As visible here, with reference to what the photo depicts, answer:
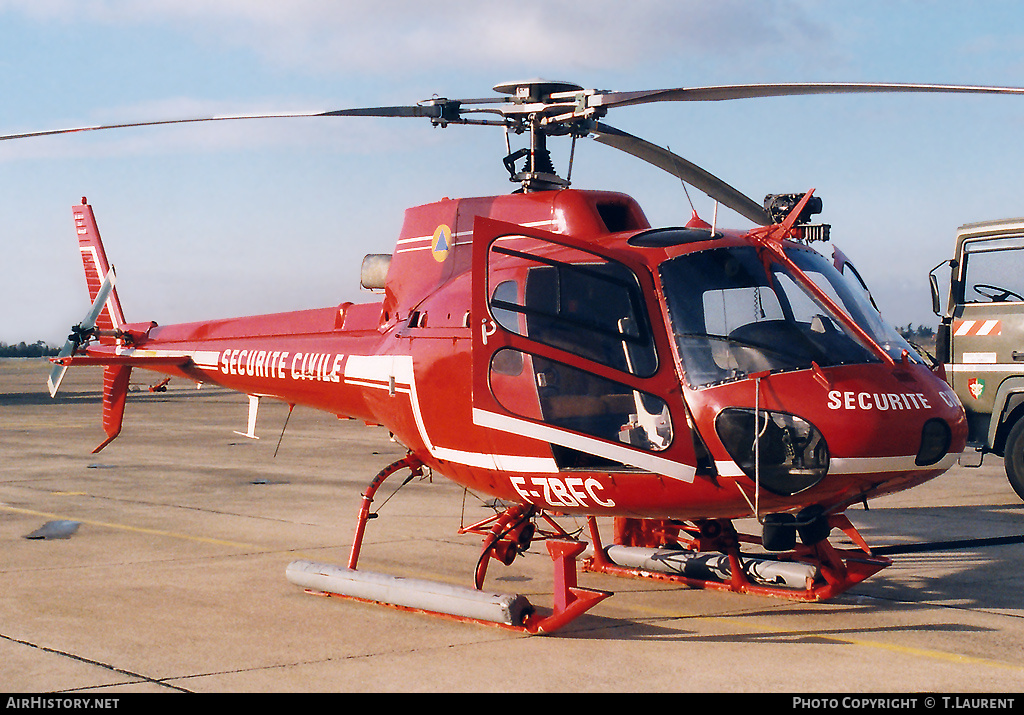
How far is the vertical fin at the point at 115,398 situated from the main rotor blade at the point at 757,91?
25.1ft

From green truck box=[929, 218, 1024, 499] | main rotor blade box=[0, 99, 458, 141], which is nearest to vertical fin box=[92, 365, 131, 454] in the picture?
main rotor blade box=[0, 99, 458, 141]

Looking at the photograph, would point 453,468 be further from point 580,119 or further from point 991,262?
point 991,262

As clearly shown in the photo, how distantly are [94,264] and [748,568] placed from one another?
9284 millimetres

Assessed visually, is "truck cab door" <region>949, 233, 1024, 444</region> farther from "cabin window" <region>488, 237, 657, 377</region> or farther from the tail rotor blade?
the tail rotor blade

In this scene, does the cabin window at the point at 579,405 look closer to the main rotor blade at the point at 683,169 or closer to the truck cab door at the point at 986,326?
the main rotor blade at the point at 683,169

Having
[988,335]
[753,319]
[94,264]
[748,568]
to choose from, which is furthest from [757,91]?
[94,264]

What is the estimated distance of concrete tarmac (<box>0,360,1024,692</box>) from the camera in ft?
20.3

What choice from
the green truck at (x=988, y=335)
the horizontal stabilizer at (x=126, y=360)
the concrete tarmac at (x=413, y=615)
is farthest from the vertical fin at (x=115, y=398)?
the green truck at (x=988, y=335)

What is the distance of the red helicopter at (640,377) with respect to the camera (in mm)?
6852

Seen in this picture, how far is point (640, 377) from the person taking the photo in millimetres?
7051

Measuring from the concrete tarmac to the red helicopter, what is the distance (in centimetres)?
51

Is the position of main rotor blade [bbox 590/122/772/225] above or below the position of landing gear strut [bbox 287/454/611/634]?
above

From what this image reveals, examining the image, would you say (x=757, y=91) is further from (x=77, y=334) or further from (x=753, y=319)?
(x=77, y=334)

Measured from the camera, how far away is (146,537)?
11258 millimetres
